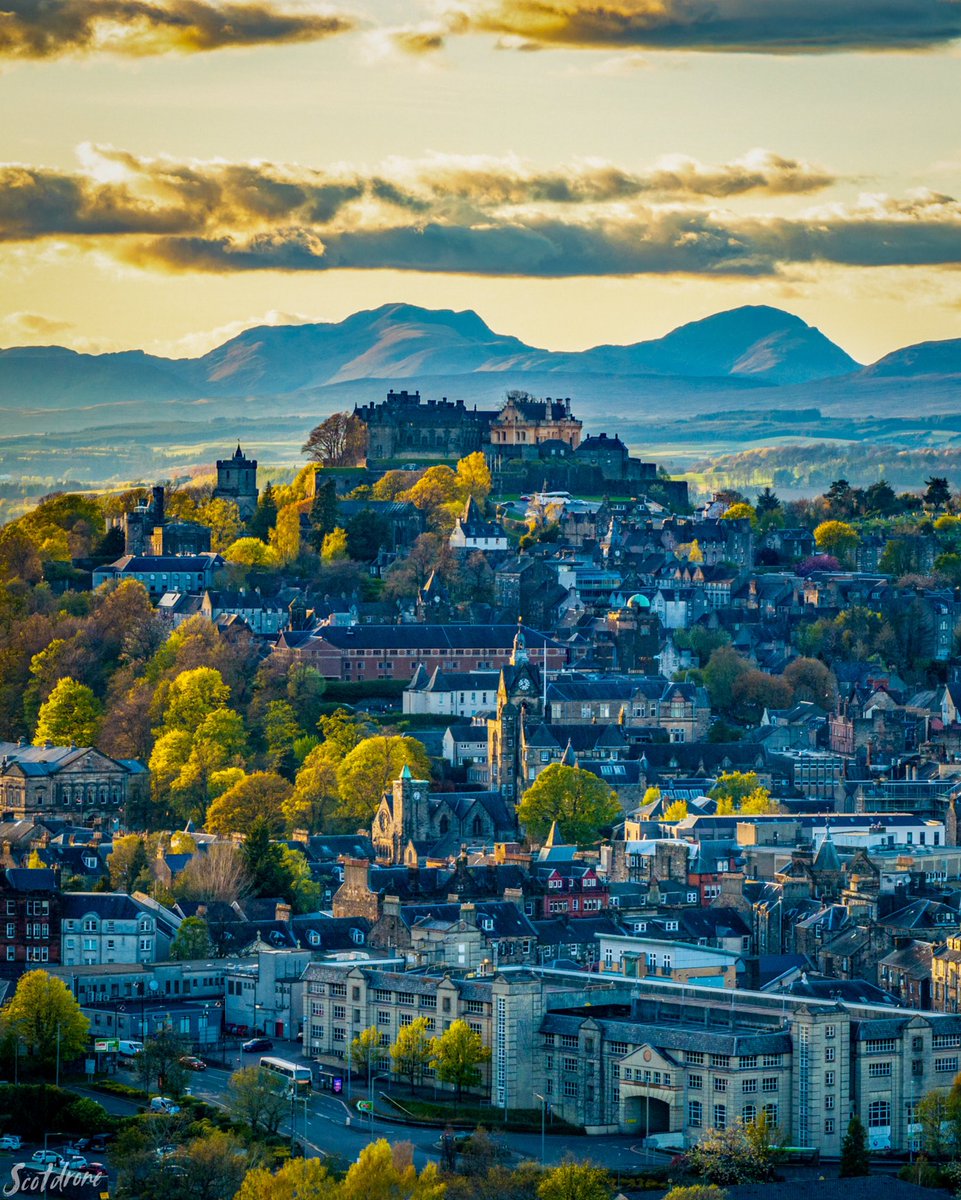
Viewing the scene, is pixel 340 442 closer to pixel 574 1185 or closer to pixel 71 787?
pixel 71 787

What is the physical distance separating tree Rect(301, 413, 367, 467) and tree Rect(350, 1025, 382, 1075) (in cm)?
9484

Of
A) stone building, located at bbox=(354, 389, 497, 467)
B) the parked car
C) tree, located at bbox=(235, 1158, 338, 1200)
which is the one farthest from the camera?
stone building, located at bbox=(354, 389, 497, 467)

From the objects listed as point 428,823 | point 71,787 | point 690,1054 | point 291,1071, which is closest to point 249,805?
point 428,823

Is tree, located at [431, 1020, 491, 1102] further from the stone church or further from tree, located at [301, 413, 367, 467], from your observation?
tree, located at [301, 413, 367, 467]

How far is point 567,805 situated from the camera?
12250 centimetres

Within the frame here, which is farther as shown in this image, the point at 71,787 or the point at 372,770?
the point at 71,787

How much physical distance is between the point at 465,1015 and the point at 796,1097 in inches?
417

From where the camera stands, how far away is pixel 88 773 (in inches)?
5231

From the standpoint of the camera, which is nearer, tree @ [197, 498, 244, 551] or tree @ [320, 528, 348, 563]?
tree @ [320, 528, 348, 563]

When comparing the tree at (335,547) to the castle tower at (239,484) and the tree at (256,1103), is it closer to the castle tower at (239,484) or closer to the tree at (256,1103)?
the castle tower at (239,484)

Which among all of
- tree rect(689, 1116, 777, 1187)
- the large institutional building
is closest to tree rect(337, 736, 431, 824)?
the large institutional building

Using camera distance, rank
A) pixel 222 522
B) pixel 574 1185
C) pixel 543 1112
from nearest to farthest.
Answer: pixel 574 1185 → pixel 543 1112 → pixel 222 522

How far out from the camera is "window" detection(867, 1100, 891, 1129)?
8294cm

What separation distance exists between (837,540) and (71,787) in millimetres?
59915
